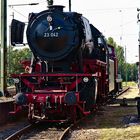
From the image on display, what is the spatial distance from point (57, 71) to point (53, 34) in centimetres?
123

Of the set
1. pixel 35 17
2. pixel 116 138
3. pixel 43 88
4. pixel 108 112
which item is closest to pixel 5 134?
pixel 43 88

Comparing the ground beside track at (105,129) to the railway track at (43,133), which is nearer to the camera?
the ground beside track at (105,129)

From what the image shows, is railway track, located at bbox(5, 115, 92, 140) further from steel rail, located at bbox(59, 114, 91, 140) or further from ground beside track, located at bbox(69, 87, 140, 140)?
ground beside track, located at bbox(69, 87, 140, 140)

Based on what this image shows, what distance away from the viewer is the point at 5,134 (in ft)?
42.5

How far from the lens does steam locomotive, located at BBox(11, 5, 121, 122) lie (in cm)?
1408

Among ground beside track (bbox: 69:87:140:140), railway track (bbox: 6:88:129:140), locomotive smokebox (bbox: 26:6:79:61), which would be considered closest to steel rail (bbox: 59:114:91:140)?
railway track (bbox: 6:88:129:140)

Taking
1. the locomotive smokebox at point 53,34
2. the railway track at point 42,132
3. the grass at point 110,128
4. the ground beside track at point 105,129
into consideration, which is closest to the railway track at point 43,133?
the railway track at point 42,132

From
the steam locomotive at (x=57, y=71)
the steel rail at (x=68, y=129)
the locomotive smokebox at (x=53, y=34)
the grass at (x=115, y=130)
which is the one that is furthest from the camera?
the locomotive smokebox at (x=53, y=34)

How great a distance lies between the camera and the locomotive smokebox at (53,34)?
14656 millimetres

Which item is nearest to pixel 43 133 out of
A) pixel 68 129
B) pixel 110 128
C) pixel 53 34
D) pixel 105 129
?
pixel 68 129

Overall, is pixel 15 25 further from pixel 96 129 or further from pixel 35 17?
pixel 96 129

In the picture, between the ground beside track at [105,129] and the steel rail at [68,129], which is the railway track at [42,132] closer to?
the steel rail at [68,129]

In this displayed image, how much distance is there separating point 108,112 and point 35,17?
5.80m

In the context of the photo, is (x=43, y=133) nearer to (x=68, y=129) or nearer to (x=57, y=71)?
(x=68, y=129)
